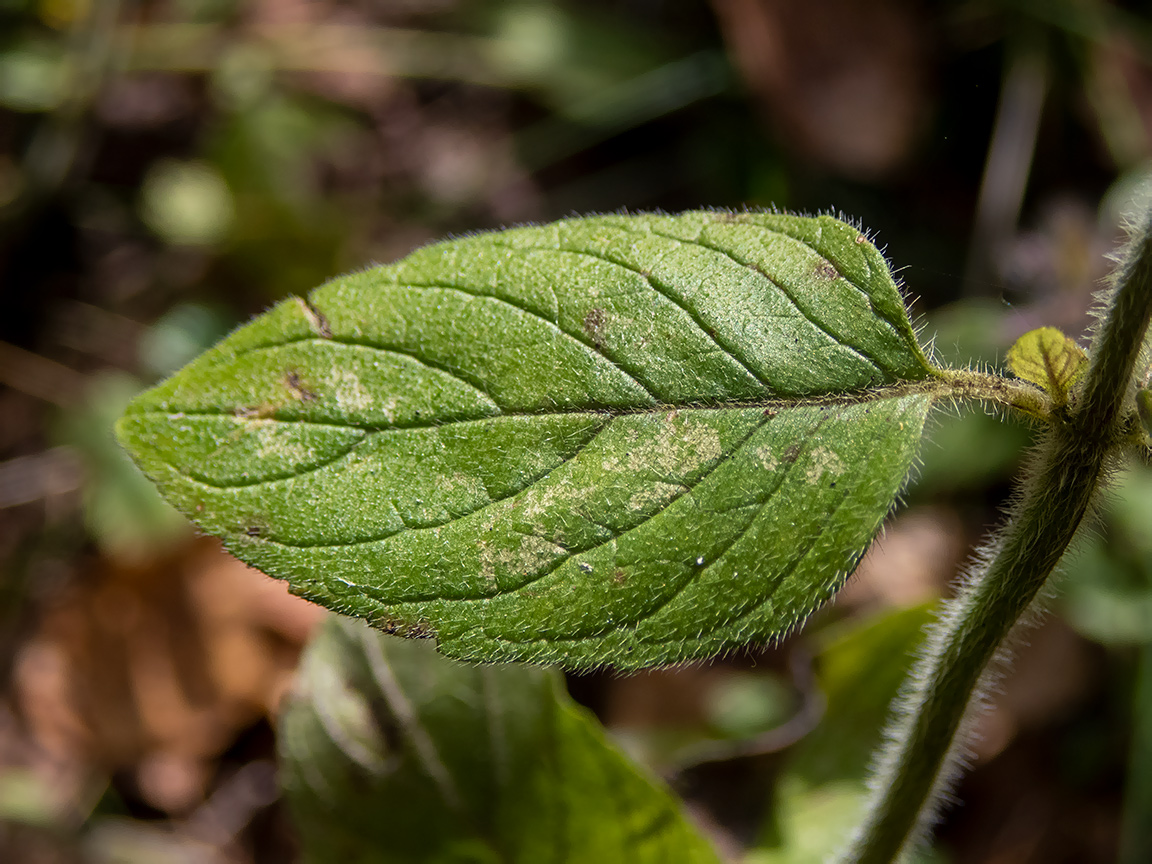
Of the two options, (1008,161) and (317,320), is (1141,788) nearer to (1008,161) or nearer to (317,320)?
(1008,161)

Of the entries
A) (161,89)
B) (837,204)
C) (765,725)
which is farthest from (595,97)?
(765,725)

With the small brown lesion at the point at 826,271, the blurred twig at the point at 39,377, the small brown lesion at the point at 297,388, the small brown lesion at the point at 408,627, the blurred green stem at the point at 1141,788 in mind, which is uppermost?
the small brown lesion at the point at 826,271

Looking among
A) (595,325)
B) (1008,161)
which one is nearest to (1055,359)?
(595,325)

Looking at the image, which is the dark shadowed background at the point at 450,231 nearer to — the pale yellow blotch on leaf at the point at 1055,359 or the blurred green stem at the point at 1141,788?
the blurred green stem at the point at 1141,788

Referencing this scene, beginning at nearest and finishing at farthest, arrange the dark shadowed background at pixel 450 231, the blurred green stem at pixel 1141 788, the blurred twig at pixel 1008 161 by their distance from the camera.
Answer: the blurred green stem at pixel 1141 788 < the dark shadowed background at pixel 450 231 < the blurred twig at pixel 1008 161

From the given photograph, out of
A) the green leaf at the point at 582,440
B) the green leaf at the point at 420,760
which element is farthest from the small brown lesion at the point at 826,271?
the green leaf at the point at 420,760

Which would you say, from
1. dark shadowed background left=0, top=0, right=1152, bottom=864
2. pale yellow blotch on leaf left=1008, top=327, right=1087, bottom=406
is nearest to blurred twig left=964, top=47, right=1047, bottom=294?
dark shadowed background left=0, top=0, right=1152, bottom=864

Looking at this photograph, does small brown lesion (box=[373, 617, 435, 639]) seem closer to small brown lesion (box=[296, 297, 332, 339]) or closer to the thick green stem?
small brown lesion (box=[296, 297, 332, 339])
